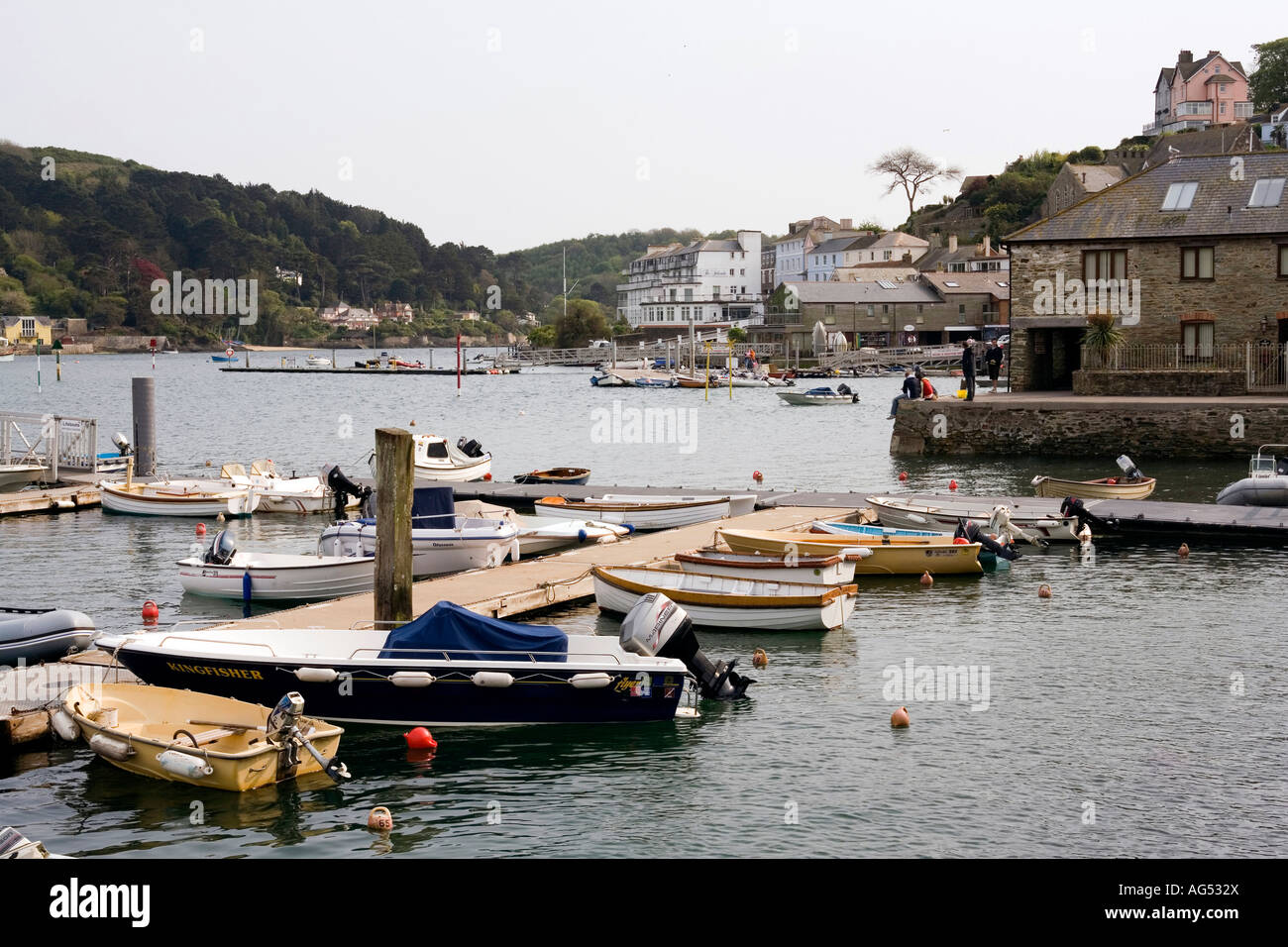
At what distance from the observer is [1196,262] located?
184 feet

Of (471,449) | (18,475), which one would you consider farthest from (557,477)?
(18,475)

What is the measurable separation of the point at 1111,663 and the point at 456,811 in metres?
11.7

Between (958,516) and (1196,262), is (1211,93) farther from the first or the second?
(958,516)

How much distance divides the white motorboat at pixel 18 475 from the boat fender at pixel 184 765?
1259 inches

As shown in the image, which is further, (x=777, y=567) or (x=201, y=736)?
(x=777, y=567)

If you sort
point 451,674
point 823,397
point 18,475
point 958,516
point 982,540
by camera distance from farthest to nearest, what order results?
1. point 823,397
2. point 18,475
3. point 958,516
4. point 982,540
5. point 451,674

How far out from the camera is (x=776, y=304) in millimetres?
167500

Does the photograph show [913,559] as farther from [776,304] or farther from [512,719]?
[776,304]

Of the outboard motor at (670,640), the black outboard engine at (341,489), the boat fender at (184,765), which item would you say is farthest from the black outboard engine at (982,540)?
the boat fender at (184,765)

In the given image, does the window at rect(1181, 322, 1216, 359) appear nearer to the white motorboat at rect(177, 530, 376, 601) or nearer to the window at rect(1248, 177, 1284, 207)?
the window at rect(1248, 177, 1284, 207)

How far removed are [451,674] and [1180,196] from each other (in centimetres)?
5001

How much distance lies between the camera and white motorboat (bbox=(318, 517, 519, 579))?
27.4 metres
